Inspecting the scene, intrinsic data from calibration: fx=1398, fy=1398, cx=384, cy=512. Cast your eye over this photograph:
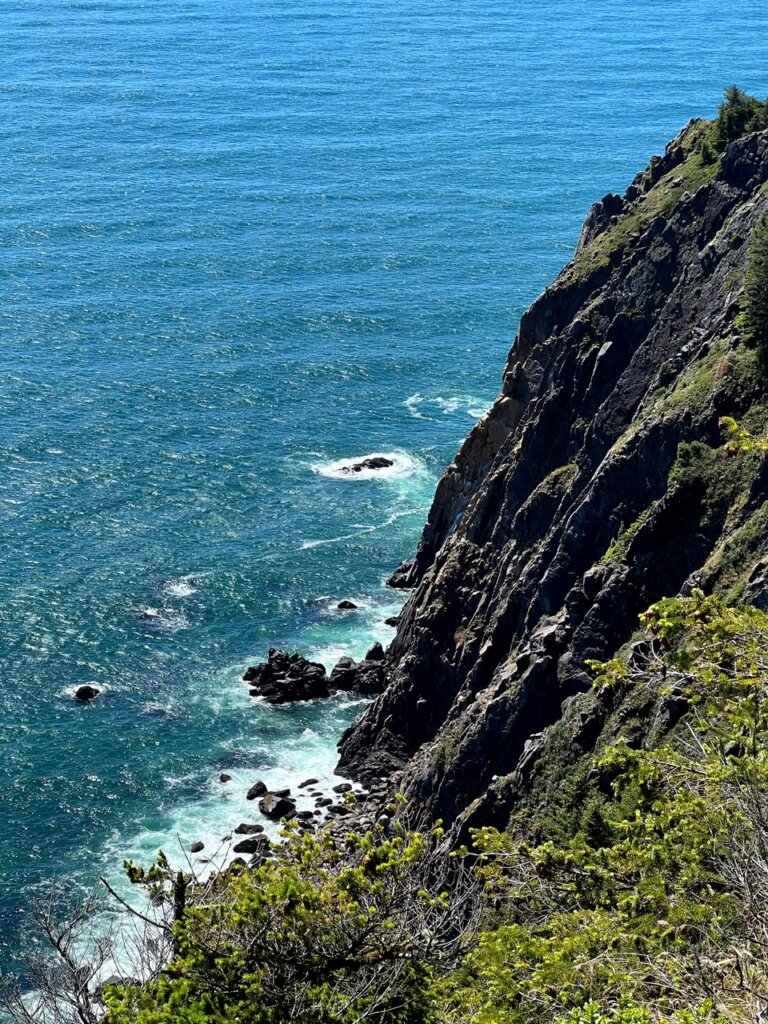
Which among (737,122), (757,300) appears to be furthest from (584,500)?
(737,122)

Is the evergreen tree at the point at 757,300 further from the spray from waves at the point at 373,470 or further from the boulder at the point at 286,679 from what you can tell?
the spray from waves at the point at 373,470

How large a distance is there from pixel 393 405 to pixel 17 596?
171 ft

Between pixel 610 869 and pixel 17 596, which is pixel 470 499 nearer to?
pixel 17 596

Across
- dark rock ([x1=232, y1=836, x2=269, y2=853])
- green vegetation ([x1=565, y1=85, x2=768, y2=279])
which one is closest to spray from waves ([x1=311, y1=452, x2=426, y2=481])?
green vegetation ([x1=565, y1=85, x2=768, y2=279])

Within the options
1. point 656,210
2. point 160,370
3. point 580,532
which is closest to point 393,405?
point 160,370

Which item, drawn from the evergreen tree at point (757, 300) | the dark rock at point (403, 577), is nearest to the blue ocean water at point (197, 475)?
the dark rock at point (403, 577)

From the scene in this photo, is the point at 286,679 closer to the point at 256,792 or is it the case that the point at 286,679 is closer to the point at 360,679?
the point at 360,679

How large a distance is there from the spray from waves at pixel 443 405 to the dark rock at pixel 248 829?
221 ft

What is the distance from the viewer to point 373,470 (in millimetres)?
133000

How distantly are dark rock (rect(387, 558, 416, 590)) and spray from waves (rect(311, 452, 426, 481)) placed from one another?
18551mm

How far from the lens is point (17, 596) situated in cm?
10888

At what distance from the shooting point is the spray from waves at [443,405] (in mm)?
144750

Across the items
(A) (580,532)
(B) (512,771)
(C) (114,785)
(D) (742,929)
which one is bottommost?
(C) (114,785)

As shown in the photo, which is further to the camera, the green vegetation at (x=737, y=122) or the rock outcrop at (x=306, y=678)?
the rock outcrop at (x=306, y=678)
